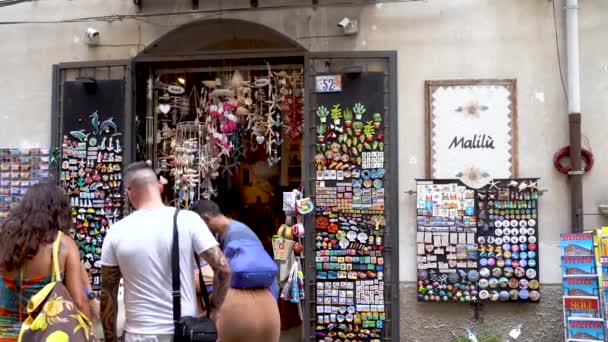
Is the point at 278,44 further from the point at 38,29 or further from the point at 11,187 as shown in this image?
the point at 11,187

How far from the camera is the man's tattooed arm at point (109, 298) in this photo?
3664 millimetres

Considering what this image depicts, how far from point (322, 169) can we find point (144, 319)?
3.65 metres

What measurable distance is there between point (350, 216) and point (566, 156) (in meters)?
2.29

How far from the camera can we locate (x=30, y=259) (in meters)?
3.73

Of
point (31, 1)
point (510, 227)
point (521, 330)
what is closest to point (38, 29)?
point (31, 1)

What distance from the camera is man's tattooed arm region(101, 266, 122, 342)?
366cm

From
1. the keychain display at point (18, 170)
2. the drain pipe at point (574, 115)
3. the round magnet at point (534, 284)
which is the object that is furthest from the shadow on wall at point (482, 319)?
the keychain display at point (18, 170)

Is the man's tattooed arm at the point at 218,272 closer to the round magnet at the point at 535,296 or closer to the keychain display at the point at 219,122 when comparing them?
the keychain display at the point at 219,122

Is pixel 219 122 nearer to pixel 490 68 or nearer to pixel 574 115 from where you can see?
pixel 490 68

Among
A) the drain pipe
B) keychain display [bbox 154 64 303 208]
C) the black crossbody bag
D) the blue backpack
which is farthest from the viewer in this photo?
keychain display [bbox 154 64 303 208]

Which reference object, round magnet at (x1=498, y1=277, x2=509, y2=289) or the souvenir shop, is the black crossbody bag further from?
round magnet at (x1=498, y1=277, x2=509, y2=289)

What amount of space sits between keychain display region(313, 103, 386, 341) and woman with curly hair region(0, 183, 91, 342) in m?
3.37

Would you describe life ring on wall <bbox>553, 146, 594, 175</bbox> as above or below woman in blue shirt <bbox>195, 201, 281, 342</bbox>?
above

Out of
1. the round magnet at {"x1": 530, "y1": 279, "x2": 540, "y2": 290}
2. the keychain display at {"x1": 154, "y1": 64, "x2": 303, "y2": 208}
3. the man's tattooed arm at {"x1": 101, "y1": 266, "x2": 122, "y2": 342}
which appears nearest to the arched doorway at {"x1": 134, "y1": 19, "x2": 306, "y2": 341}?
the keychain display at {"x1": 154, "y1": 64, "x2": 303, "y2": 208}
